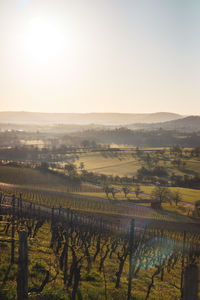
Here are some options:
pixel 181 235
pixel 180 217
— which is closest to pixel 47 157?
pixel 180 217

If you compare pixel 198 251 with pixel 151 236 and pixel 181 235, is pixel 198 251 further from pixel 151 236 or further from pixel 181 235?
pixel 181 235

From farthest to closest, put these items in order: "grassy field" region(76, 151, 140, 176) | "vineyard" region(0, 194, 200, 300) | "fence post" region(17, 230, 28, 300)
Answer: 1. "grassy field" region(76, 151, 140, 176)
2. "vineyard" region(0, 194, 200, 300)
3. "fence post" region(17, 230, 28, 300)

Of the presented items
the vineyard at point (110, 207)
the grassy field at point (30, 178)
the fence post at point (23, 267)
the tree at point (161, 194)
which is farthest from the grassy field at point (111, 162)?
the fence post at point (23, 267)

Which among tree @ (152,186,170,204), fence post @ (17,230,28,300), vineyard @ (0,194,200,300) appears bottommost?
tree @ (152,186,170,204)

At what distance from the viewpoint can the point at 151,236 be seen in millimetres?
20391

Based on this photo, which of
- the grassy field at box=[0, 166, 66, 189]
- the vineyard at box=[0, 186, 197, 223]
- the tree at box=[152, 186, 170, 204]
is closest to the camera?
the vineyard at box=[0, 186, 197, 223]

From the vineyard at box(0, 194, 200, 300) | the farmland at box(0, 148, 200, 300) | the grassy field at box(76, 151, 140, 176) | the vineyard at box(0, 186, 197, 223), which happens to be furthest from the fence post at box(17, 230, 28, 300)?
the grassy field at box(76, 151, 140, 176)

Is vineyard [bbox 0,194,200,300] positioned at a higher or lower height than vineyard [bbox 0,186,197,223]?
Result: higher

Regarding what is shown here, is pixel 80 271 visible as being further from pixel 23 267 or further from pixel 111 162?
pixel 111 162

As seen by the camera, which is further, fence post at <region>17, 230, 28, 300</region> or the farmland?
the farmland

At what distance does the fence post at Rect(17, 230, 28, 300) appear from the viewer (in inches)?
220

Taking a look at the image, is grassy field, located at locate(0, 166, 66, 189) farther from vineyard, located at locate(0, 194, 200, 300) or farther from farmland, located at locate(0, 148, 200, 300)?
vineyard, located at locate(0, 194, 200, 300)

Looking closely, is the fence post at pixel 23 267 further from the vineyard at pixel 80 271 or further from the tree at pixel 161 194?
the tree at pixel 161 194

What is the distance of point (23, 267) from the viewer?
18.9ft
